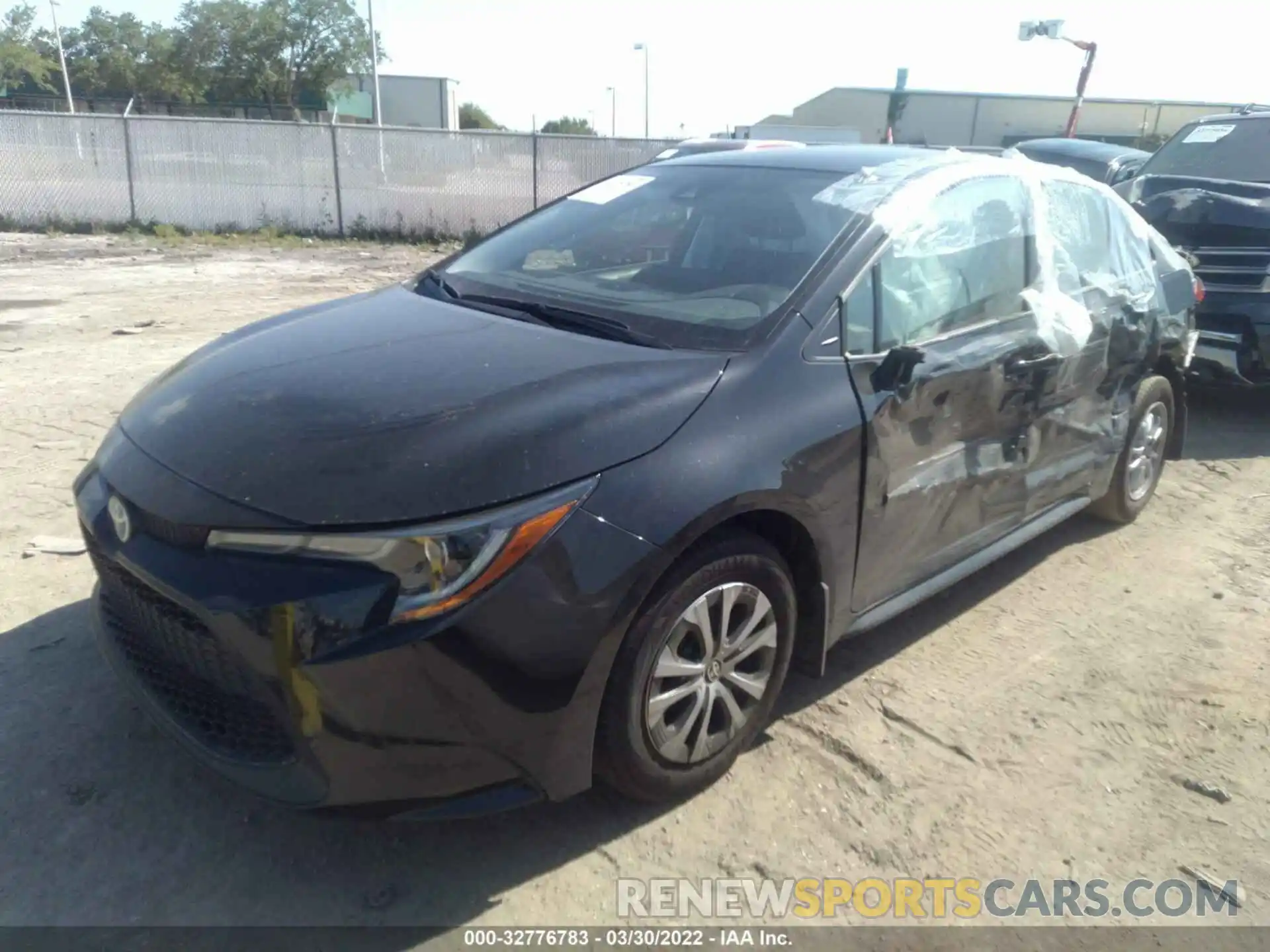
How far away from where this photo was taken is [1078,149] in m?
14.6

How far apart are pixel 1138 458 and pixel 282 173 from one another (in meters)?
15.3

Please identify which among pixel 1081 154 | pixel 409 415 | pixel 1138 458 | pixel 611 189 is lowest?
pixel 1138 458

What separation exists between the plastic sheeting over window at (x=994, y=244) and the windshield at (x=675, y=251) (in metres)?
0.21

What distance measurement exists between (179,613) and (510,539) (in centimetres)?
81

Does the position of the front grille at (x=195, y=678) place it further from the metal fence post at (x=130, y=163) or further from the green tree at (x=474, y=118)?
the green tree at (x=474, y=118)

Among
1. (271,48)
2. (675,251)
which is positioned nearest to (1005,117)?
(271,48)

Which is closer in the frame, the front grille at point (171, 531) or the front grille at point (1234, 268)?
the front grille at point (171, 531)

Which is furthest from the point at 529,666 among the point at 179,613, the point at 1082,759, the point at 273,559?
the point at 1082,759

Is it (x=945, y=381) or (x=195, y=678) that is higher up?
(x=945, y=381)

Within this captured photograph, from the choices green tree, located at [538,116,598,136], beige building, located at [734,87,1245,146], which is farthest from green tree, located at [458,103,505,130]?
beige building, located at [734,87,1245,146]

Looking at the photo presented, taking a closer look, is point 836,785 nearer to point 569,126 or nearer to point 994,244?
point 994,244

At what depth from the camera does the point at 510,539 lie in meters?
2.24

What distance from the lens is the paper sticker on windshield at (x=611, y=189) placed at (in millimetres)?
3967

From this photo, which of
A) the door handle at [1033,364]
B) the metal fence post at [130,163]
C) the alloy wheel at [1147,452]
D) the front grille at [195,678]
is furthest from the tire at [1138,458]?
the metal fence post at [130,163]
